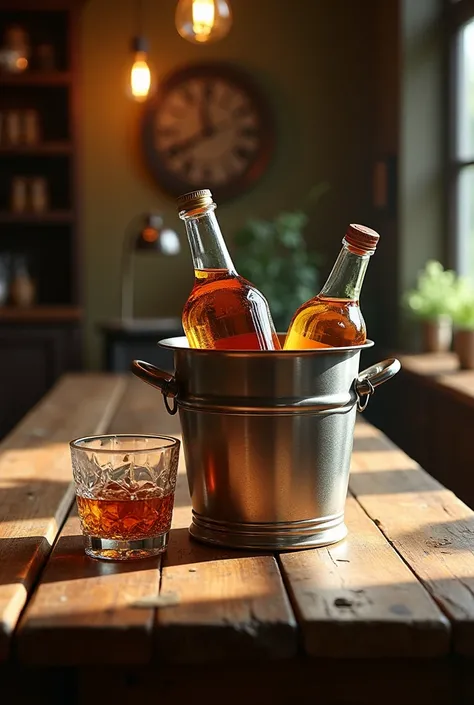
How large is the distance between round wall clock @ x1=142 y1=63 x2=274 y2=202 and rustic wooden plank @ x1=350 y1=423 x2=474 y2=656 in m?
3.40

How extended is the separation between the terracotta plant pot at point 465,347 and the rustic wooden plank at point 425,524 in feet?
4.87

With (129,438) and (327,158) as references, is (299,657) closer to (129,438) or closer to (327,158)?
(129,438)

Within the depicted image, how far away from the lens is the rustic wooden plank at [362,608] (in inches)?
35.5

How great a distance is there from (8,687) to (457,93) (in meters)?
3.87

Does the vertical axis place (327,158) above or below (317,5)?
below

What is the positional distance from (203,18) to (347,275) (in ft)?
5.44

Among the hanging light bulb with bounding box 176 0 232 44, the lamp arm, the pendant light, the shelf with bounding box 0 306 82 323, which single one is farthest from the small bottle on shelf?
the hanging light bulb with bounding box 176 0 232 44

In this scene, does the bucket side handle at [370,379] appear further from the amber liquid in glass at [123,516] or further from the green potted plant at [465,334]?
the green potted plant at [465,334]

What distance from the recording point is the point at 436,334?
3.99 m

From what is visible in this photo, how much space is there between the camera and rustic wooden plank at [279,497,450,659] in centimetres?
90

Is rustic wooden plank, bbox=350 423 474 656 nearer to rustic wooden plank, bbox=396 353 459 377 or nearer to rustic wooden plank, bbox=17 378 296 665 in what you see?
rustic wooden plank, bbox=17 378 296 665

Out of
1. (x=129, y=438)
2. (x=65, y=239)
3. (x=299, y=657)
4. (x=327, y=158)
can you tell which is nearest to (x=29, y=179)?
(x=65, y=239)

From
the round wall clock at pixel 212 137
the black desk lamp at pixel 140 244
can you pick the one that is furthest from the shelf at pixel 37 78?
the black desk lamp at pixel 140 244

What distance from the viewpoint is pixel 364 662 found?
0.96 m
